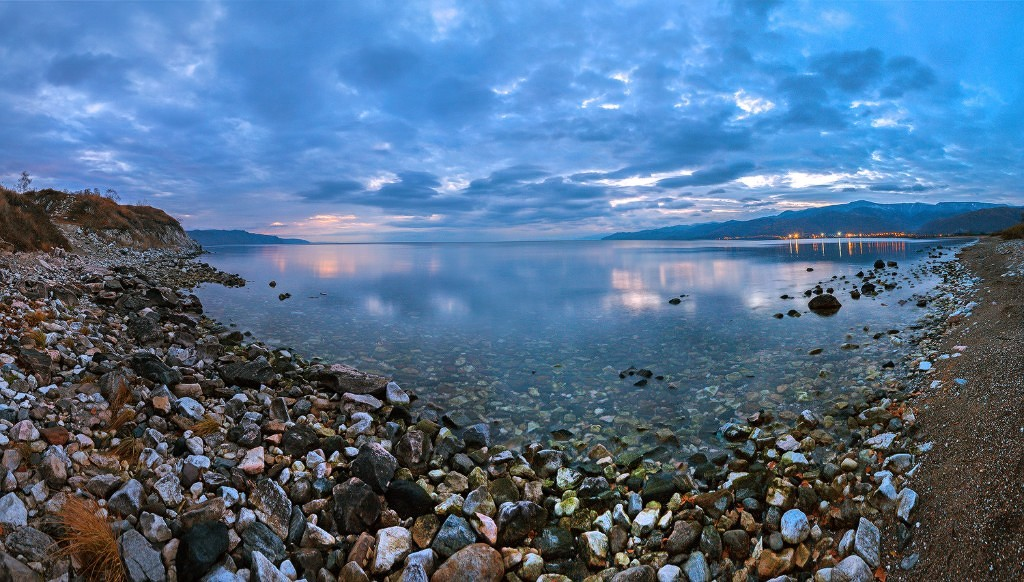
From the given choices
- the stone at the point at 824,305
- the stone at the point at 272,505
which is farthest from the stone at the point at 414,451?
the stone at the point at 824,305

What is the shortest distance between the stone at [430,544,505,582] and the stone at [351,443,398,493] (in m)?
1.89

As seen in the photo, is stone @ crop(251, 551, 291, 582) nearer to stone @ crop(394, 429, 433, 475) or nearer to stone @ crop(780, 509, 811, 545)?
stone @ crop(394, 429, 433, 475)

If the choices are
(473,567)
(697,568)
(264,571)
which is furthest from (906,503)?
(264,571)

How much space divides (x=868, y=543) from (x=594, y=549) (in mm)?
2976

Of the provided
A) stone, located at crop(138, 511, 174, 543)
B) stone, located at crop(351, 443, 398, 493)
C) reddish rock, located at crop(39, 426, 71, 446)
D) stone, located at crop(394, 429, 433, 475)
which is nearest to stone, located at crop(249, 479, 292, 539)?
stone, located at crop(138, 511, 174, 543)

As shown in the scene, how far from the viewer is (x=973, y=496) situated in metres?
5.07

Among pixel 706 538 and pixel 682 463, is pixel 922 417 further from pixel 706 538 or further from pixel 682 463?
pixel 706 538

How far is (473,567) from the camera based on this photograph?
16.9 ft

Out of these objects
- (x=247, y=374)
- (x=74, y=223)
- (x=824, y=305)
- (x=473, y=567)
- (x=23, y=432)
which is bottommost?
(x=473, y=567)

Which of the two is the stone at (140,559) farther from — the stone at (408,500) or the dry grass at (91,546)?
the stone at (408,500)

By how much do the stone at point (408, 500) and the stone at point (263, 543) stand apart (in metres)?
1.44

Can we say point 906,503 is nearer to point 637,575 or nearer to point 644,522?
point 644,522

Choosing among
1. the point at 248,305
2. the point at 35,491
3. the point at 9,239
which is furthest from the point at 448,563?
the point at 9,239

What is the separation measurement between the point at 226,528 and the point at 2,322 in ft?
27.0
